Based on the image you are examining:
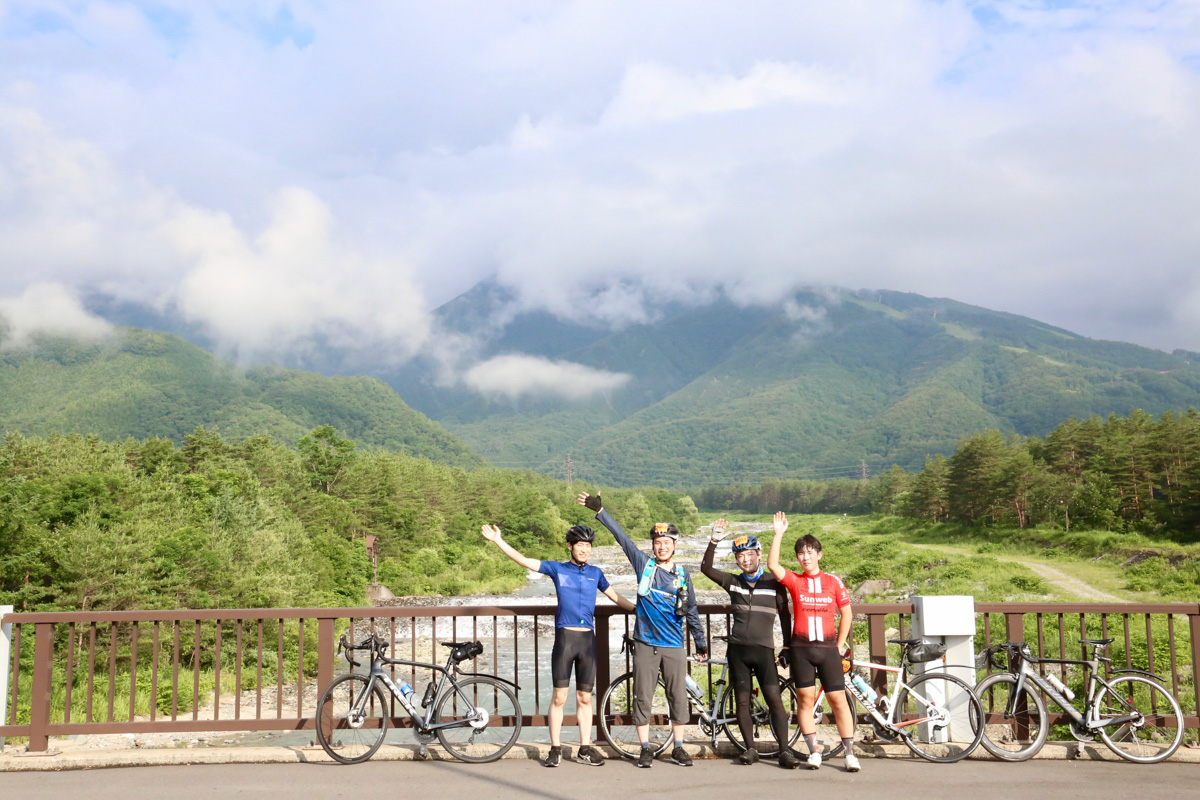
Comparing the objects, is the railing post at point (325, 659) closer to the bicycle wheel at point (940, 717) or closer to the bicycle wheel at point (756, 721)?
the bicycle wheel at point (756, 721)

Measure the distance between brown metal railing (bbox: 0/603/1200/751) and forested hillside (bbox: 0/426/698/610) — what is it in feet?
5.14

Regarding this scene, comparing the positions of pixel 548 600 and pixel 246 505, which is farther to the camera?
pixel 548 600

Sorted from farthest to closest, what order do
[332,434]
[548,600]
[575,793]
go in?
[332,434]
[548,600]
[575,793]

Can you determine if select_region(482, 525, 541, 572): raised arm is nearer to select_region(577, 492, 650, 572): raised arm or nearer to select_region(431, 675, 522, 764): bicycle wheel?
select_region(577, 492, 650, 572): raised arm

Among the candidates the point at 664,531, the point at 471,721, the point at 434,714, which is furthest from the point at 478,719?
the point at 664,531

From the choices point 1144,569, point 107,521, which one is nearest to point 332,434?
point 107,521

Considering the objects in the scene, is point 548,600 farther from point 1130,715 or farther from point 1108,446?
point 1108,446

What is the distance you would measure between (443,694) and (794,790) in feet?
Result: 9.40

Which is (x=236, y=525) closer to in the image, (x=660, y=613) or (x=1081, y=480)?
(x=660, y=613)

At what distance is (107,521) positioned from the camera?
89.9 feet

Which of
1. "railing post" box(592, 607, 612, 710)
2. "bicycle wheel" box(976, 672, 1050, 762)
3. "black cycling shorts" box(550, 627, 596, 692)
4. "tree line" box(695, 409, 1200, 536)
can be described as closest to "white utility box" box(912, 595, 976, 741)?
"bicycle wheel" box(976, 672, 1050, 762)

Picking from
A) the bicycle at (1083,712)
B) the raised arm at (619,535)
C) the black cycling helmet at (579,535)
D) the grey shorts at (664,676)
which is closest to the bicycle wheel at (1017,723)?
the bicycle at (1083,712)

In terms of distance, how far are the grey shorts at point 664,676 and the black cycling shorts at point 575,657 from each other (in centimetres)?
38

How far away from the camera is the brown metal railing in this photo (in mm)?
6918
